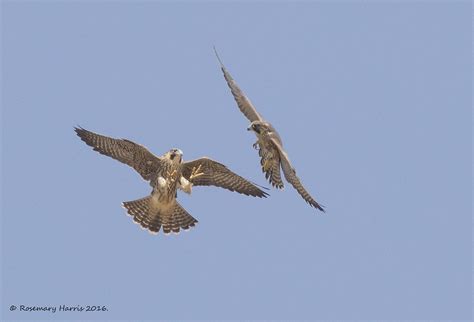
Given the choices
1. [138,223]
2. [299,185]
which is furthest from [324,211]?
[138,223]

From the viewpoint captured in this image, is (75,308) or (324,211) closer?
(75,308)

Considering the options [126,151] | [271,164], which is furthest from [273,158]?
[126,151]

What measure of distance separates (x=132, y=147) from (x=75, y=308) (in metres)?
1.98

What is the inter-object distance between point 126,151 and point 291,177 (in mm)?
2047

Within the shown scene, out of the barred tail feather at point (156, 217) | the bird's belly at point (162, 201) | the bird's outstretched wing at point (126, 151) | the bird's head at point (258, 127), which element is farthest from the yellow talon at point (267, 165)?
the bird's outstretched wing at point (126, 151)

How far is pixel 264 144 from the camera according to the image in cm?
1184

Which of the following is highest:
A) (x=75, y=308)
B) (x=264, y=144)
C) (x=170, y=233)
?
(x=264, y=144)

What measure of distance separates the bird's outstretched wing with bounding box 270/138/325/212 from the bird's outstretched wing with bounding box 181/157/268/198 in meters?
0.41

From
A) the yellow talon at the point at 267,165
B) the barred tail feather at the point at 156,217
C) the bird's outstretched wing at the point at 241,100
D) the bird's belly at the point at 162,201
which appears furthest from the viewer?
the bird's outstretched wing at the point at 241,100

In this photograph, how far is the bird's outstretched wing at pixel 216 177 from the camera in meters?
11.6

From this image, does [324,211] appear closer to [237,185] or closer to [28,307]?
[237,185]

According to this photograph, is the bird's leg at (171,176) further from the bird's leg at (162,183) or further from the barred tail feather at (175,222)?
the barred tail feather at (175,222)

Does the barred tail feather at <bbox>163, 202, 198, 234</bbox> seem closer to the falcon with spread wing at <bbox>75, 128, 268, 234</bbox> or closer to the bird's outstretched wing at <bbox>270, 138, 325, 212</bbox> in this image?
the falcon with spread wing at <bbox>75, 128, 268, 234</bbox>

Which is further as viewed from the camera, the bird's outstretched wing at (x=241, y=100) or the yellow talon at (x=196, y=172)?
the bird's outstretched wing at (x=241, y=100)
